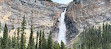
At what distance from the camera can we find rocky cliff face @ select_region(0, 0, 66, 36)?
436ft

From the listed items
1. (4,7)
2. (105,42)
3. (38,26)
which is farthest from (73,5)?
(105,42)

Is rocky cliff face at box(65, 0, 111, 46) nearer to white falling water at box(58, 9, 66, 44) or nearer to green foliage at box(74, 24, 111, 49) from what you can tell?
white falling water at box(58, 9, 66, 44)

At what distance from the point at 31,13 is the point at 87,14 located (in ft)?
124

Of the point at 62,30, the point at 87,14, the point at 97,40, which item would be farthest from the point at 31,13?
the point at 97,40

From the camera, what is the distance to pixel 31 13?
147 m

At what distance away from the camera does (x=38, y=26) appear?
13962 centimetres

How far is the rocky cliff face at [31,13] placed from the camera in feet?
436

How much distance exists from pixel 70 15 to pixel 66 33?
1464cm

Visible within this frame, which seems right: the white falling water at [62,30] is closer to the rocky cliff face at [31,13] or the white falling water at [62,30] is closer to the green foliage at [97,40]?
the rocky cliff face at [31,13]

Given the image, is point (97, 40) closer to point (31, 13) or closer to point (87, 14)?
point (87, 14)

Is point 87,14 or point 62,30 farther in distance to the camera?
point 62,30

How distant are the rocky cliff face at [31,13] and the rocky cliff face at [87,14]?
12426 millimetres

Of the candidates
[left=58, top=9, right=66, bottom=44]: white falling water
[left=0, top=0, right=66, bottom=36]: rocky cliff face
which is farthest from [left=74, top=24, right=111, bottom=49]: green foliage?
[left=0, top=0, right=66, bottom=36]: rocky cliff face

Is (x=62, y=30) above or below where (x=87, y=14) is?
below
